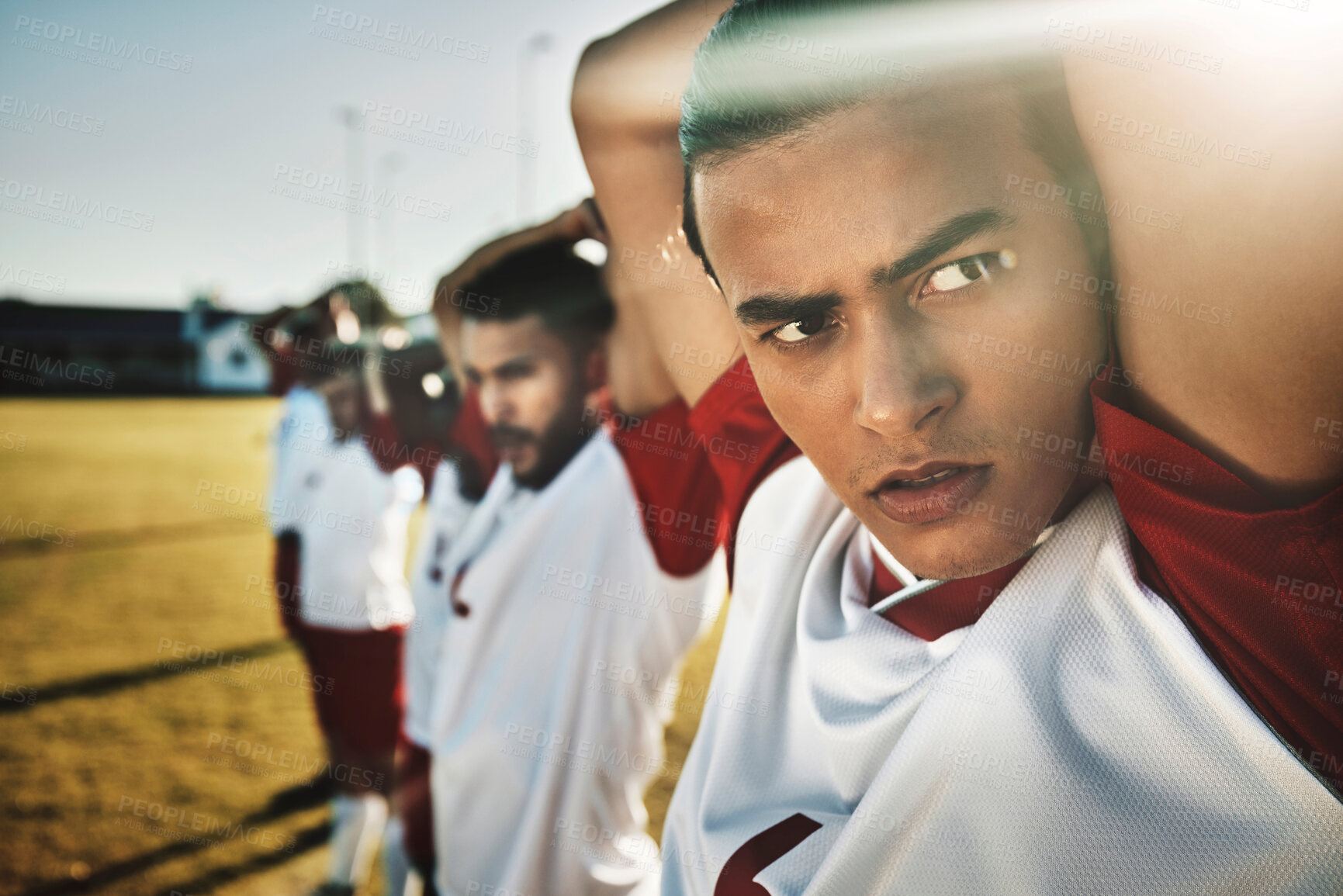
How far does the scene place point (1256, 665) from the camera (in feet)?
2.49

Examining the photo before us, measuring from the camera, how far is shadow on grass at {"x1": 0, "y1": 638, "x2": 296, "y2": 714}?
4.57 meters

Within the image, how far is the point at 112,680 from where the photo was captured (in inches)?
194

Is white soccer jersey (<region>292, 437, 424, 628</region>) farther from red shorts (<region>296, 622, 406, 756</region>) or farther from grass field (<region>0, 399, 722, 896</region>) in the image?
grass field (<region>0, 399, 722, 896</region>)

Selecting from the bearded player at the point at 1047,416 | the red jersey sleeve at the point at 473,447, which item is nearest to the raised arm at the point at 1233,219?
the bearded player at the point at 1047,416

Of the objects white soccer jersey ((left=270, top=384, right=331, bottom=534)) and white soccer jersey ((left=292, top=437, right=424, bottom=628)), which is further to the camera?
white soccer jersey ((left=270, top=384, right=331, bottom=534))

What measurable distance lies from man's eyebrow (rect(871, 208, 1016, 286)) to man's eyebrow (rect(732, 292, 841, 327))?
0.10 m

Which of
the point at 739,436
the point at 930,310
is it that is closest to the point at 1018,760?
the point at 930,310

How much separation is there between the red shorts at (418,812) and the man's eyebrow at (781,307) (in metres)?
2.25

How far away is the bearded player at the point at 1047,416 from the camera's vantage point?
2.24 feet

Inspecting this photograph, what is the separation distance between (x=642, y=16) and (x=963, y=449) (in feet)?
3.36

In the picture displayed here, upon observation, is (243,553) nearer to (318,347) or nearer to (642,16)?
(318,347)

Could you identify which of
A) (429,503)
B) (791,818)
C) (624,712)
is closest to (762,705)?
(791,818)

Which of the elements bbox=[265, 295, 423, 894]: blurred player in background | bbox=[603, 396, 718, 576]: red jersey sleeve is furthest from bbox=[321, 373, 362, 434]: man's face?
bbox=[603, 396, 718, 576]: red jersey sleeve
